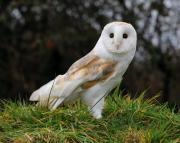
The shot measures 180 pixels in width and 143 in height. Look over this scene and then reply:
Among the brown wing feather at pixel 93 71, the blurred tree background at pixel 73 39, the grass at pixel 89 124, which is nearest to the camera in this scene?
the grass at pixel 89 124

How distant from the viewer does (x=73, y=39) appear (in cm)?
1162

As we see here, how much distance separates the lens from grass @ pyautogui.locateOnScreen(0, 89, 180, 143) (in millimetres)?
6152

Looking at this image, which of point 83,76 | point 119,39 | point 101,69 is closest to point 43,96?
point 83,76

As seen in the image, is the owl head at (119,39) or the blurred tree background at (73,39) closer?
the owl head at (119,39)

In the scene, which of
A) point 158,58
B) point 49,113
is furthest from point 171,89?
point 49,113

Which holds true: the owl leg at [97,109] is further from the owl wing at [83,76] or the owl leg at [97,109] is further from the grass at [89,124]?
the owl wing at [83,76]

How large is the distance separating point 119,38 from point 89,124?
66 cm

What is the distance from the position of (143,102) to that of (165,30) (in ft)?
15.0

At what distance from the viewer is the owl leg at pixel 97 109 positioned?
6.41m

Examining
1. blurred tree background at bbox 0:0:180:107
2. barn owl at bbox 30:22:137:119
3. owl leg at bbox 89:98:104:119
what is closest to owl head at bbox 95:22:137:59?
barn owl at bbox 30:22:137:119

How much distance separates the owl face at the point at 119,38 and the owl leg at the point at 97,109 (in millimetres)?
409

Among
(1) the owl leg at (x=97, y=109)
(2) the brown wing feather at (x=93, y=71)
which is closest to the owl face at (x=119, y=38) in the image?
(2) the brown wing feather at (x=93, y=71)

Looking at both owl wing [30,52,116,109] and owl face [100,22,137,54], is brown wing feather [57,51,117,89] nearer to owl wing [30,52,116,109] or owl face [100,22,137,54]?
owl wing [30,52,116,109]

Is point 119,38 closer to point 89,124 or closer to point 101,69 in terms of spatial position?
point 101,69
